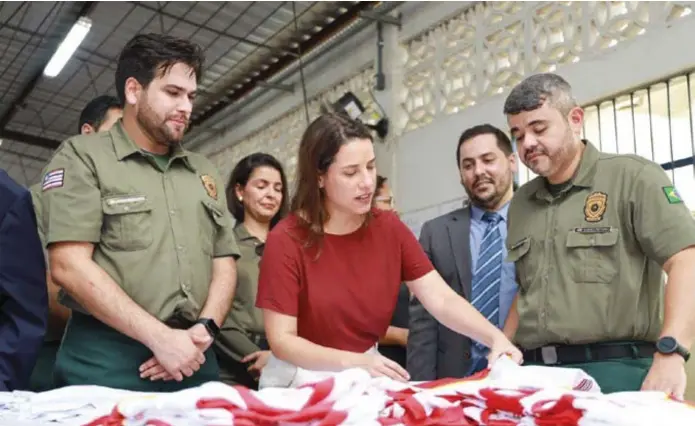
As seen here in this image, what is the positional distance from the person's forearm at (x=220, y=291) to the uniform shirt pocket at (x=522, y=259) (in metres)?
0.73

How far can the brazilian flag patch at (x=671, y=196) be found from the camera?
1613 mm

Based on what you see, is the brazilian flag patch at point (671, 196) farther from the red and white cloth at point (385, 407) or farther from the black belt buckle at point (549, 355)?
the red and white cloth at point (385, 407)

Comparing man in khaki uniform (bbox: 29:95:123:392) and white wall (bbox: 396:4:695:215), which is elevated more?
white wall (bbox: 396:4:695:215)

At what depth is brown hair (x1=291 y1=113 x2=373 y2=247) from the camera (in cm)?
165

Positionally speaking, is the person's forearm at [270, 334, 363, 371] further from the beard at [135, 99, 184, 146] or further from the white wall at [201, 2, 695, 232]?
the white wall at [201, 2, 695, 232]

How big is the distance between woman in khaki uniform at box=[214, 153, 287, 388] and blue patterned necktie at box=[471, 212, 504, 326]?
700 mm

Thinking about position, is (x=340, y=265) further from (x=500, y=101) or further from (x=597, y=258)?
(x=500, y=101)

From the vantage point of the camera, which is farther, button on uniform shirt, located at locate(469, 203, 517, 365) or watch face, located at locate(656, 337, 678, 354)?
button on uniform shirt, located at locate(469, 203, 517, 365)

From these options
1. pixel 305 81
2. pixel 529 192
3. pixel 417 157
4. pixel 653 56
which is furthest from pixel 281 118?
pixel 529 192

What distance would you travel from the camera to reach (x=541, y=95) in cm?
174

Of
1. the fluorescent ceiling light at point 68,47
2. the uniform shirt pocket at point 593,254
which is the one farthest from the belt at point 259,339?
the fluorescent ceiling light at point 68,47

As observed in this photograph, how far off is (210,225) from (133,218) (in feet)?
0.72

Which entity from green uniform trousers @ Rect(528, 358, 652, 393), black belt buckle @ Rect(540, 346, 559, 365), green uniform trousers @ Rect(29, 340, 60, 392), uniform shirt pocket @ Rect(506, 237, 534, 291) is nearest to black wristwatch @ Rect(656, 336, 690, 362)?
green uniform trousers @ Rect(528, 358, 652, 393)

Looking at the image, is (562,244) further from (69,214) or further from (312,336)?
(69,214)
